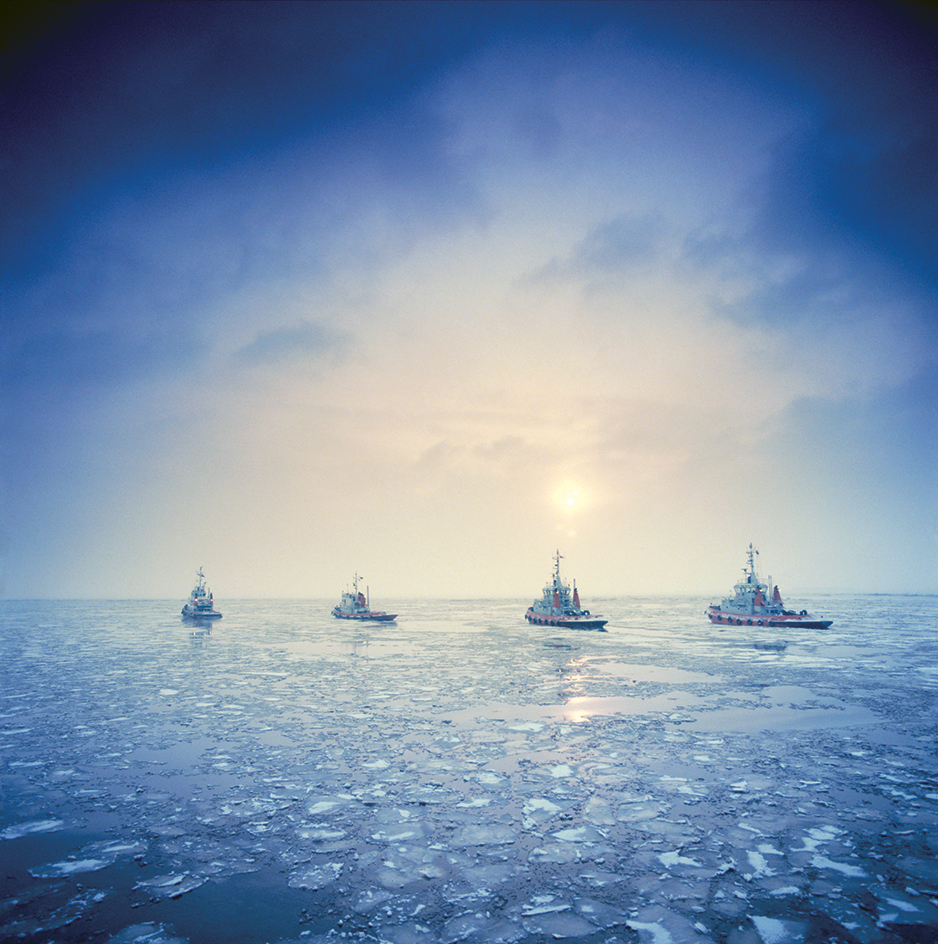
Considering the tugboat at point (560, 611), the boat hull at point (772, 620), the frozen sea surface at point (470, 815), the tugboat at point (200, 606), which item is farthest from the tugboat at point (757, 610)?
the tugboat at point (200, 606)

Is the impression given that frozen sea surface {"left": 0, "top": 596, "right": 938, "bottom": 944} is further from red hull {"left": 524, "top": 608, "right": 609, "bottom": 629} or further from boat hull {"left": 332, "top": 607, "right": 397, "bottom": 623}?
boat hull {"left": 332, "top": 607, "right": 397, "bottom": 623}

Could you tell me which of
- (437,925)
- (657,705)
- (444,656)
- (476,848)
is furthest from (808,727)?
(444,656)

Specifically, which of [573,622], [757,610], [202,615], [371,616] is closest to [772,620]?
[757,610]

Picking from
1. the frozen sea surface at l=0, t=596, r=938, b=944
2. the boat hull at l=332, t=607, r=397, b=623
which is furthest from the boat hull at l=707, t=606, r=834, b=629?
the boat hull at l=332, t=607, r=397, b=623

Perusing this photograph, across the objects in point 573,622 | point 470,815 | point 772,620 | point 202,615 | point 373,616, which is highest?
point 470,815

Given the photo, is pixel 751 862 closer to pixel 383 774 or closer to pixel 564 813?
pixel 564 813

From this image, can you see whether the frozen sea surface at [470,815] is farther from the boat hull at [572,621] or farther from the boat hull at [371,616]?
the boat hull at [371,616]

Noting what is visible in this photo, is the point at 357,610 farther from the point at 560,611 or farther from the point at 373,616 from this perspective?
the point at 560,611
